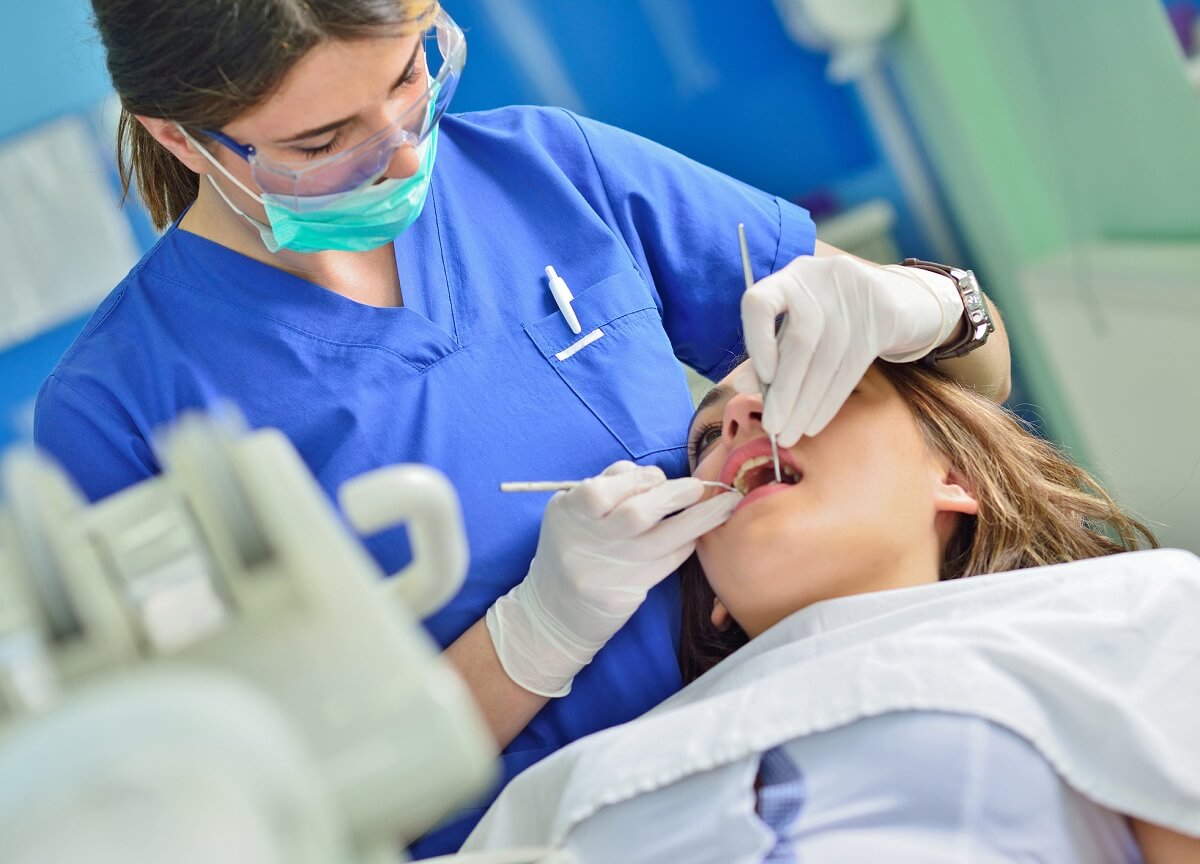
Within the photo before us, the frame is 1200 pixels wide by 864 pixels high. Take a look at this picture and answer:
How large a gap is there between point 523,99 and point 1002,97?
1.15 m

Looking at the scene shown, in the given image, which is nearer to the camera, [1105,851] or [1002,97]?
[1105,851]

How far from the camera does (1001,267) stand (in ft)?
8.75

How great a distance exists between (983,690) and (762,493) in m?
0.36

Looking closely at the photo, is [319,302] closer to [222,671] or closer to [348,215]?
[348,215]

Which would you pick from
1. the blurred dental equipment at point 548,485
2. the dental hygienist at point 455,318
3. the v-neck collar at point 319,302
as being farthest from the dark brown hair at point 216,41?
the blurred dental equipment at point 548,485

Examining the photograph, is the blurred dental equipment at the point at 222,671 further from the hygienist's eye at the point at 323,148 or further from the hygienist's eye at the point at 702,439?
the hygienist's eye at the point at 702,439

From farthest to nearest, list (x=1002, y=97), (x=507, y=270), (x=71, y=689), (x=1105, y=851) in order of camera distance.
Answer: (x=1002, y=97), (x=507, y=270), (x=1105, y=851), (x=71, y=689)

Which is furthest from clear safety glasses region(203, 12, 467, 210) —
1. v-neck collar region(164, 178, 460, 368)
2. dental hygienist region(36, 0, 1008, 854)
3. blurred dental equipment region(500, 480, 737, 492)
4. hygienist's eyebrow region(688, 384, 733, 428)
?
hygienist's eyebrow region(688, 384, 733, 428)

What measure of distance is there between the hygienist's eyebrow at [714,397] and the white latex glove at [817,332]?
0.40ft

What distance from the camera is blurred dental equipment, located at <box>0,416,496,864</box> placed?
1.42 ft

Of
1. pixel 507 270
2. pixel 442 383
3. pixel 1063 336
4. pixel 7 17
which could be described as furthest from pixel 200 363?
pixel 7 17

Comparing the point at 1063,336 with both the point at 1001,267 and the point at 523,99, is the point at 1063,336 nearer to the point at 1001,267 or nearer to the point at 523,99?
the point at 1001,267

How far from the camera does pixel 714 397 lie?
1.54 meters

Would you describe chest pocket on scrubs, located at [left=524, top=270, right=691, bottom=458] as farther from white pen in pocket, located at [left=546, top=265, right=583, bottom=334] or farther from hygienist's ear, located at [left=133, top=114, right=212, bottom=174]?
hygienist's ear, located at [left=133, top=114, right=212, bottom=174]
